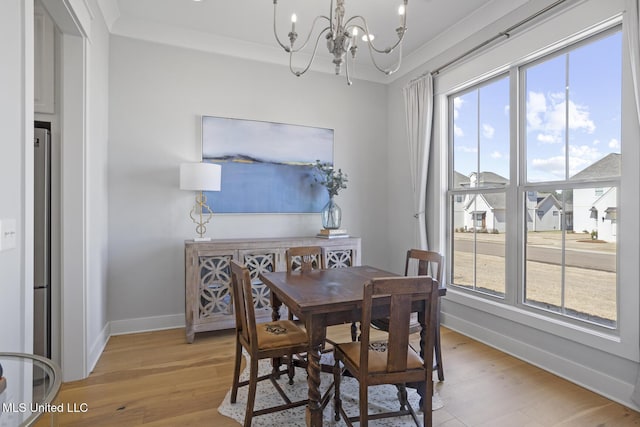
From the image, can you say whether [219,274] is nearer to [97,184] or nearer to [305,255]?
[305,255]

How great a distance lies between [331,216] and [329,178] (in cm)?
45

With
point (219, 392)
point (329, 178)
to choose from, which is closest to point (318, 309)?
point (219, 392)

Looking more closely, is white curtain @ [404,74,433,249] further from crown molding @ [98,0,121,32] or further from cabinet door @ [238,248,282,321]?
crown molding @ [98,0,121,32]

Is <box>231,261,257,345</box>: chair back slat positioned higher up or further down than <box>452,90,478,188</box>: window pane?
further down

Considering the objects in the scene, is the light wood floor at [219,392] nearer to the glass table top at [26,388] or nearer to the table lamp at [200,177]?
the glass table top at [26,388]

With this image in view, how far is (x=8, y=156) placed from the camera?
1331 mm

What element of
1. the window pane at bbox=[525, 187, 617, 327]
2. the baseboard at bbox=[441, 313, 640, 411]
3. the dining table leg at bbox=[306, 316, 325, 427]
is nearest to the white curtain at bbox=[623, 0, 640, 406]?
the baseboard at bbox=[441, 313, 640, 411]

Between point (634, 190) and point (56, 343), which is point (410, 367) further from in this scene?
point (56, 343)

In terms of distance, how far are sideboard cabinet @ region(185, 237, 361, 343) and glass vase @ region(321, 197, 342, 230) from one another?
1.86 ft

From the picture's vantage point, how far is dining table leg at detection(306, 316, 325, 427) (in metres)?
1.76

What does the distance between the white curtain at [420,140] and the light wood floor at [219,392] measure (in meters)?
1.42

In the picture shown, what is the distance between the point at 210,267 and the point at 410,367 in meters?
2.15

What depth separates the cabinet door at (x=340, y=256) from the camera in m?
3.70

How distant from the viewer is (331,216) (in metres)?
3.96
